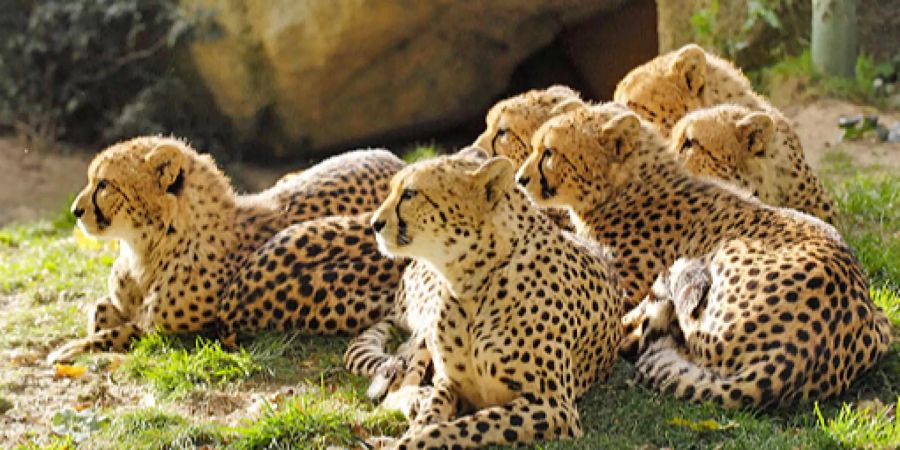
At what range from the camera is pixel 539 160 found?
5.24 meters

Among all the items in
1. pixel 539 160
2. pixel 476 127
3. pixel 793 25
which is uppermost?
pixel 539 160

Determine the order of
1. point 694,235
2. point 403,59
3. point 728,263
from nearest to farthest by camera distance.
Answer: point 728,263 < point 694,235 < point 403,59

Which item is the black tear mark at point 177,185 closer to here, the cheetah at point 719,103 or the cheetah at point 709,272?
the cheetah at point 709,272

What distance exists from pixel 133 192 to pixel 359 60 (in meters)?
4.93

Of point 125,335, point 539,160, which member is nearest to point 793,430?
point 539,160

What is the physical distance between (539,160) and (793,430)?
161cm

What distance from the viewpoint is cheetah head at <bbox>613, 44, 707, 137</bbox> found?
6203 millimetres

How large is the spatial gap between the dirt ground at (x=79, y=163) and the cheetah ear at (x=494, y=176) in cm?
412

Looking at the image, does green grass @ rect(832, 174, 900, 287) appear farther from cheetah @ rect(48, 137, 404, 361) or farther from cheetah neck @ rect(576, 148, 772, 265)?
cheetah @ rect(48, 137, 404, 361)

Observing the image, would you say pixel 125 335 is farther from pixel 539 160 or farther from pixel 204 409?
pixel 539 160

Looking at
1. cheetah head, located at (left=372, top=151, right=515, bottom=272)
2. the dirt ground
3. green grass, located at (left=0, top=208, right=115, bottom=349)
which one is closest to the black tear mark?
green grass, located at (left=0, top=208, right=115, bottom=349)

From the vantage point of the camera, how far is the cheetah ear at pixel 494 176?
4082 millimetres

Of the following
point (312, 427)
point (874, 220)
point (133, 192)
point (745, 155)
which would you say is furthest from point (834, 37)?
point (312, 427)

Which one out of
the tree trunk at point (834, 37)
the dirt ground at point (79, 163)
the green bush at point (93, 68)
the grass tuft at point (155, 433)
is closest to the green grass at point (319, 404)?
the grass tuft at point (155, 433)
